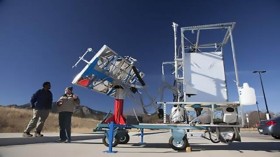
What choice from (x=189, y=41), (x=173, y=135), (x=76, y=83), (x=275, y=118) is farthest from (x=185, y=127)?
(x=275, y=118)

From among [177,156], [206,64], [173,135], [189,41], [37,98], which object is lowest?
[177,156]

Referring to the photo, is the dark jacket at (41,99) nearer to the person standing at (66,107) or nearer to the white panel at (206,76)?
the person standing at (66,107)

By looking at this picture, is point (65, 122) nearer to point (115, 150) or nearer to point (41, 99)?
point (41, 99)

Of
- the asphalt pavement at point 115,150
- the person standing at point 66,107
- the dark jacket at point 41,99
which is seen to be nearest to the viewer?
the asphalt pavement at point 115,150

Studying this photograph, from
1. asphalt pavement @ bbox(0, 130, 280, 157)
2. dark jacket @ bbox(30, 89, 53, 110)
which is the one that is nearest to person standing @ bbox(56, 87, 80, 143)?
dark jacket @ bbox(30, 89, 53, 110)

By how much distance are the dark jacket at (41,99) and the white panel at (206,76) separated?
10.4 feet

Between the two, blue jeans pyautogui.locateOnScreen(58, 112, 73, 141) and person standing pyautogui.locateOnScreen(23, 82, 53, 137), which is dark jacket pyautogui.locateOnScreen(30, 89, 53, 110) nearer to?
person standing pyautogui.locateOnScreen(23, 82, 53, 137)

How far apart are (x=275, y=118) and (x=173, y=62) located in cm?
633

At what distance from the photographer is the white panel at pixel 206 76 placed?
4934mm

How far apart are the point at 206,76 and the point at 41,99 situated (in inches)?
145

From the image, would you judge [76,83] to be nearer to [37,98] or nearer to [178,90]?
[37,98]

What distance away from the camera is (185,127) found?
480 centimetres

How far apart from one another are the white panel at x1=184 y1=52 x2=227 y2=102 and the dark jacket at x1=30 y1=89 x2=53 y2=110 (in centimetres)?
317

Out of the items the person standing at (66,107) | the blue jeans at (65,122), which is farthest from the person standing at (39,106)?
the blue jeans at (65,122)
